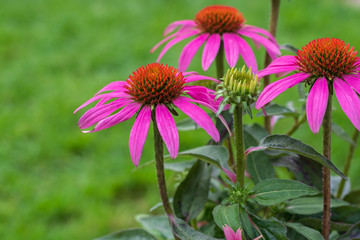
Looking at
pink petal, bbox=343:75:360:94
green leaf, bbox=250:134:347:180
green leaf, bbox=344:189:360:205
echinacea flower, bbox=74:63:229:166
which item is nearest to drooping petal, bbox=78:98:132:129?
echinacea flower, bbox=74:63:229:166

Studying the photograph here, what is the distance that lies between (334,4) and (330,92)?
9.73 feet

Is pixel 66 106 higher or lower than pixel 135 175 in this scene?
higher

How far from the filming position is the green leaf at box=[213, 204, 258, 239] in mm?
699

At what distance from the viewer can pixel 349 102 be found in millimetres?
647

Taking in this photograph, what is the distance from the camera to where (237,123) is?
0.71m

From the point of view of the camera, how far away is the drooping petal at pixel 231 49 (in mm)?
910

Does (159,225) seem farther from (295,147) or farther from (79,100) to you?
(79,100)

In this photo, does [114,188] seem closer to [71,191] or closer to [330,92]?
[71,191]

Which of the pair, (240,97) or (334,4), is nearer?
(240,97)

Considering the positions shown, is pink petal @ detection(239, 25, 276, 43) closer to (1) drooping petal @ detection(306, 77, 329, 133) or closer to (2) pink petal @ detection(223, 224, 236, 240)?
(1) drooping petal @ detection(306, 77, 329, 133)

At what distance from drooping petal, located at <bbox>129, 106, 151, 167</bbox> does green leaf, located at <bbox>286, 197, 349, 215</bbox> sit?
338 millimetres

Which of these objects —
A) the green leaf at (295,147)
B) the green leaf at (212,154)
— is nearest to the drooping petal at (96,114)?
the green leaf at (212,154)

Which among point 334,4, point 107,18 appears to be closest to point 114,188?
point 107,18

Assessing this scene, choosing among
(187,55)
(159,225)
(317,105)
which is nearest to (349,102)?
(317,105)
